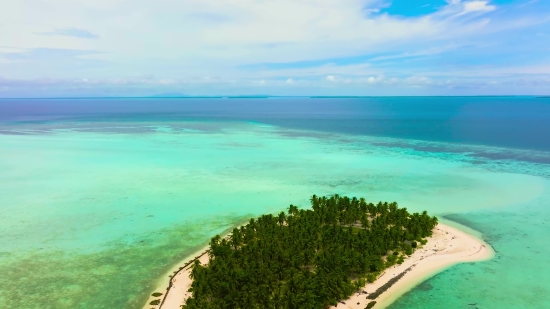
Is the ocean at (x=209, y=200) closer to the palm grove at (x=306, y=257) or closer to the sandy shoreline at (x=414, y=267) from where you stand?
the sandy shoreline at (x=414, y=267)

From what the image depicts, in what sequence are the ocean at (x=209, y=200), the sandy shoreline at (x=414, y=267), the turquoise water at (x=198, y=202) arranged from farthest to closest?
the ocean at (x=209, y=200), the turquoise water at (x=198, y=202), the sandy shoreline at (x=414, y=267)

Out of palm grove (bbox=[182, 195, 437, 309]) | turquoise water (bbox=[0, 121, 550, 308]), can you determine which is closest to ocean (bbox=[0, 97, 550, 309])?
turquoise water (bbox=[0, 121, 550, 308])

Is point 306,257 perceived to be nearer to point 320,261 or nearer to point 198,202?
point 320,261

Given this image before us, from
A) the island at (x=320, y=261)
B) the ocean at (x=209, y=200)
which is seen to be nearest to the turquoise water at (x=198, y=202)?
the ocean at (x=209, y=200)

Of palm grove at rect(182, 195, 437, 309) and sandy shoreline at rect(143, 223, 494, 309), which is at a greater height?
palm grove at rect(182, 195, 437, 309)

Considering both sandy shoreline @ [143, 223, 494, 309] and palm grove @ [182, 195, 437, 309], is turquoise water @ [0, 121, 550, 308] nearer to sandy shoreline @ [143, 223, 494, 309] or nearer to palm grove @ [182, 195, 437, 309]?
sandy shoreline @ [143, 223, 494, 309]
